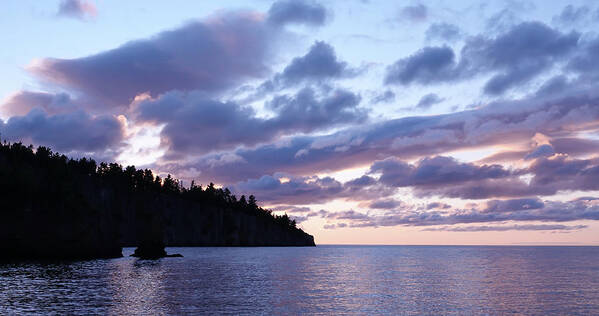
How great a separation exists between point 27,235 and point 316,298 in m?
81.2

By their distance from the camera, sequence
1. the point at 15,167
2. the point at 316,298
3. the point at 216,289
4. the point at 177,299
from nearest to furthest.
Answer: the point at 177,299, the point at 316,298, the point at 216,289, the point at 15,167

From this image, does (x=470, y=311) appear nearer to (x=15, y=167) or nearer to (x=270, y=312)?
(x=270, y=312)

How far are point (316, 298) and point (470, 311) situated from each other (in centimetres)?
1813

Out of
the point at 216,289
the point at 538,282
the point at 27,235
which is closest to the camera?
the point at 216,289

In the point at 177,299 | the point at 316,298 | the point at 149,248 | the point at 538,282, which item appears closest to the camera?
the point at 177,299

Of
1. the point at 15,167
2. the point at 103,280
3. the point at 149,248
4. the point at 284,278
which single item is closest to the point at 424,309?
the point at 284,278

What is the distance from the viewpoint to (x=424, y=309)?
50750 millimetres

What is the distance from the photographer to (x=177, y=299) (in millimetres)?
55219

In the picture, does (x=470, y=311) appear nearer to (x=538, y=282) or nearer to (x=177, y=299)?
(x=177, y=299)

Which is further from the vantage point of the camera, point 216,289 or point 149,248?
point 149,248

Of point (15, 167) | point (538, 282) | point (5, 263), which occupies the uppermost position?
point (15, 167)

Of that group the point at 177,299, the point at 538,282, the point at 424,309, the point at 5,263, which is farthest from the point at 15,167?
the point at 538,282

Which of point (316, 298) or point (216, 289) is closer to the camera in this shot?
point (316, 298)

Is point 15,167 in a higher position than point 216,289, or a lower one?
higher
